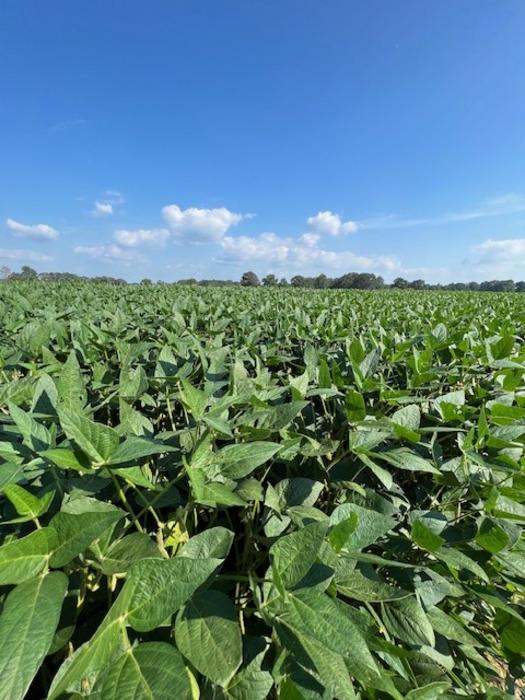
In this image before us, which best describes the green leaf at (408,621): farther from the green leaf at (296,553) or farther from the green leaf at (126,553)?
the green leaf at (126,553)

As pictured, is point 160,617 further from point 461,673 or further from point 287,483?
point 461,673

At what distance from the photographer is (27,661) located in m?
0.55

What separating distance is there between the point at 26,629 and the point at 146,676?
20 centimetres

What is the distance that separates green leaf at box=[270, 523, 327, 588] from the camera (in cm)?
78

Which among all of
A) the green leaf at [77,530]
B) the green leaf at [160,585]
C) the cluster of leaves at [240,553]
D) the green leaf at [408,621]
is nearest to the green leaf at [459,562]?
the cluster of leaves at [240,553]

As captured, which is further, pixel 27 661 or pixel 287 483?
pixel 287 483

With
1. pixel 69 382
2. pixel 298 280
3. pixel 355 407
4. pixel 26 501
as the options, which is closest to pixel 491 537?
pixel 355 407

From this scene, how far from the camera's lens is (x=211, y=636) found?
727 mm

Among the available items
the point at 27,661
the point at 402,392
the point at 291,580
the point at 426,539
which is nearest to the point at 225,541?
the point at 291,580

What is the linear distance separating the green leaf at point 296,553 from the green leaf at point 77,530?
0.33m

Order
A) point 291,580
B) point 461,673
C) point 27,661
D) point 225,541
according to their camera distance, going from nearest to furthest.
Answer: point 27,661
point 291,580
point 225,541
point 461,673

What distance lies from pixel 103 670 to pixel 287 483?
668 mm

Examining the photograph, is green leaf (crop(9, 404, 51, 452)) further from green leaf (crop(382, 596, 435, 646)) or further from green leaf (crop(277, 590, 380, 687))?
green leaf (crop(382, 596, 435, 646))

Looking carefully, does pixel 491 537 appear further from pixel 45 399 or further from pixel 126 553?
pixel 45 399
